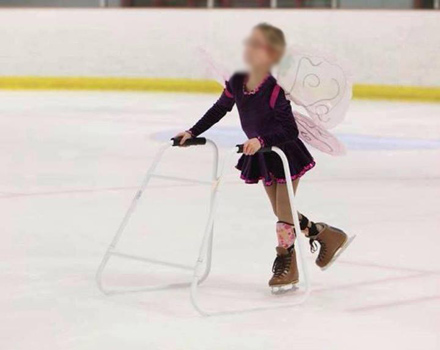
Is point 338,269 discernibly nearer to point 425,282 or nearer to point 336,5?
point 425,282

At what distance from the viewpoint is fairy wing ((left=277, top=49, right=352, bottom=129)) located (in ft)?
11.2

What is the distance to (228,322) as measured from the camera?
10.3 ft

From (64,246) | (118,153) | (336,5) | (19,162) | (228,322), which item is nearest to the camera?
(228,322)

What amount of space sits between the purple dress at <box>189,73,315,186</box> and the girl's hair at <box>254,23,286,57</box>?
0.09 metres

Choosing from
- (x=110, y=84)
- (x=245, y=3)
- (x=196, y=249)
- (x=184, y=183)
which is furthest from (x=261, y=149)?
(x=245, y=3)

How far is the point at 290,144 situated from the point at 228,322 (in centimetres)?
63

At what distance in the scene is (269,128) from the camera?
11.1 ft

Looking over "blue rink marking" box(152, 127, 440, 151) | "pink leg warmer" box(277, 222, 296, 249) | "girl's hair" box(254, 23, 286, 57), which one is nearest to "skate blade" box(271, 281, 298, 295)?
"pink leg warmer" box(277, 222, 296, 249)

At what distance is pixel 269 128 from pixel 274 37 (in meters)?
0.27

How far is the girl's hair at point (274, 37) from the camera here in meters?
3.35

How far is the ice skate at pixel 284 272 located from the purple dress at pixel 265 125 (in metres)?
0.23

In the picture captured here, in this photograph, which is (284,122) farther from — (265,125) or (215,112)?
(215,112)

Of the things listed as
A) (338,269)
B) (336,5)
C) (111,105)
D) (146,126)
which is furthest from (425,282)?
(336,5)

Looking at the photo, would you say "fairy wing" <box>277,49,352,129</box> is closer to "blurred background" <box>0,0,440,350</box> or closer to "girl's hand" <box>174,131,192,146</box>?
"blurred background" <box>0,0,440,350</box>
